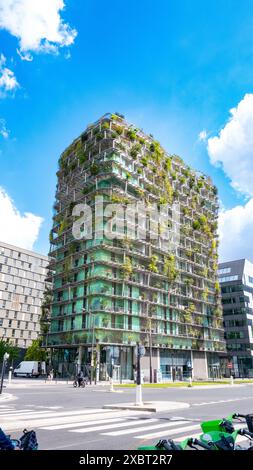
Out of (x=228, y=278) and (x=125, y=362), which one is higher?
(x=228, y=278)

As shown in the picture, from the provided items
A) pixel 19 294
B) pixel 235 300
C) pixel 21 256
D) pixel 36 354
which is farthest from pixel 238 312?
pixel 21 256

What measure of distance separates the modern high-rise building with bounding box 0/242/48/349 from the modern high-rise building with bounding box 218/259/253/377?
47250 mm

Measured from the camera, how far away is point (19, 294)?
307ft

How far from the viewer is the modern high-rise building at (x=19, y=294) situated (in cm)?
8956

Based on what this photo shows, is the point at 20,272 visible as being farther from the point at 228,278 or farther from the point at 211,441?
the point at 211,441

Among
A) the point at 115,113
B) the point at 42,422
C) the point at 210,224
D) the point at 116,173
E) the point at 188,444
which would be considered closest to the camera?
the point at 188,444

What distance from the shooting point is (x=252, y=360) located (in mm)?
81500

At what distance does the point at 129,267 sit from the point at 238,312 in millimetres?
43541

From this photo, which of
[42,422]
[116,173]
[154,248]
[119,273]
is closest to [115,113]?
[116,173]

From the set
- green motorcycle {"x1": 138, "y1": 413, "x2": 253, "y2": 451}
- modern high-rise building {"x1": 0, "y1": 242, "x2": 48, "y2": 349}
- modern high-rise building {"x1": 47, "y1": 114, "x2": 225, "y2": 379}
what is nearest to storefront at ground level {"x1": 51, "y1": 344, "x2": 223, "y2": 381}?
modern high-rise building {"x1": 47, "y1": 114, "x2": 225, "y2": 379}

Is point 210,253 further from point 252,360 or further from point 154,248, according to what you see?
point 252,360

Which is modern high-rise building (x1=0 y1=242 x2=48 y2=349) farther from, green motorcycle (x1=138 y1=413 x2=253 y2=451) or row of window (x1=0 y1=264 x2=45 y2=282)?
green motorcycle (x1=138 y1=413 x2=253 y2=451)

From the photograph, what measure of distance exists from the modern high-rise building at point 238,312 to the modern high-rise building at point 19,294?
47250 millimetres

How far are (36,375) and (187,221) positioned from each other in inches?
1505
